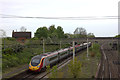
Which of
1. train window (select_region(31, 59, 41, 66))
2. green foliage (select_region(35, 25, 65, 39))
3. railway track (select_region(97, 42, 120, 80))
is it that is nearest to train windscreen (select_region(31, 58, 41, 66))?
train window (select_region(31, 59, 41, 66))

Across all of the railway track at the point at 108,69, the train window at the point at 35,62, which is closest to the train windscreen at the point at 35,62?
the train window at the point at 35,62

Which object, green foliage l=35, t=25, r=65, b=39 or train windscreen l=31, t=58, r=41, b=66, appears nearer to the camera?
train windscreen l=31, t=58, r=41, b=66

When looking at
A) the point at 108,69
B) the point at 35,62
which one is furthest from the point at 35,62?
the point at 108,69

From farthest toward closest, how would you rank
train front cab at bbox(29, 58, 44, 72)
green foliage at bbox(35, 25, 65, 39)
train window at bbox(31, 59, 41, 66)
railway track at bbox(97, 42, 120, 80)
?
1. green foliage at bbox(35, 25, 65, 39)
2. railway track at bbox(97, 42, 120, 80)
3. train window at bbox(31, 59, 41, 66)
4. train front cab at bbox(29, 58, 44, 72)

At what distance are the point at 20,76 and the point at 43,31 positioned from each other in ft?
184

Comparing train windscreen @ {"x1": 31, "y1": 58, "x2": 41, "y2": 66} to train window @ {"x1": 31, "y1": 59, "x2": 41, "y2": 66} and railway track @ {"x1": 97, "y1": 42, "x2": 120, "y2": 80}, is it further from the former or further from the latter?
railway track @ {"x1": 97, "y1": 42, "x2": 120, "y2": 80}

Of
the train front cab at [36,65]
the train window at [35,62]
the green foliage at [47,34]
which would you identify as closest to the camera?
the train front cab at [36,65]

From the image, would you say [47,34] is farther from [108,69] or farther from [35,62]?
[35,62]

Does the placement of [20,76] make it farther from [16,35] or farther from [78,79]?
[16,35]

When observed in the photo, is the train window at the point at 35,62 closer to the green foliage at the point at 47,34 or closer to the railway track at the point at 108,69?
the railway track at the point at 108,69

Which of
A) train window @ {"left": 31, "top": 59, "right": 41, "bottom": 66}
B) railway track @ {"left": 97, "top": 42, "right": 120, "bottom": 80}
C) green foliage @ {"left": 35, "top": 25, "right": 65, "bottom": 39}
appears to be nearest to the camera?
train window @ {"left": 31, "top": 59, "right": 41, "bottom": 66}

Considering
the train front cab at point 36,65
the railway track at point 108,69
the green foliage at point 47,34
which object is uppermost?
the green foliage at point 47,34

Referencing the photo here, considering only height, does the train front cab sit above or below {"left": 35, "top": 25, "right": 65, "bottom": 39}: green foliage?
below

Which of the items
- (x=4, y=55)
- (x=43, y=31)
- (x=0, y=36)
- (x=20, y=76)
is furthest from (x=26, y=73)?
(x=43, y=31)
